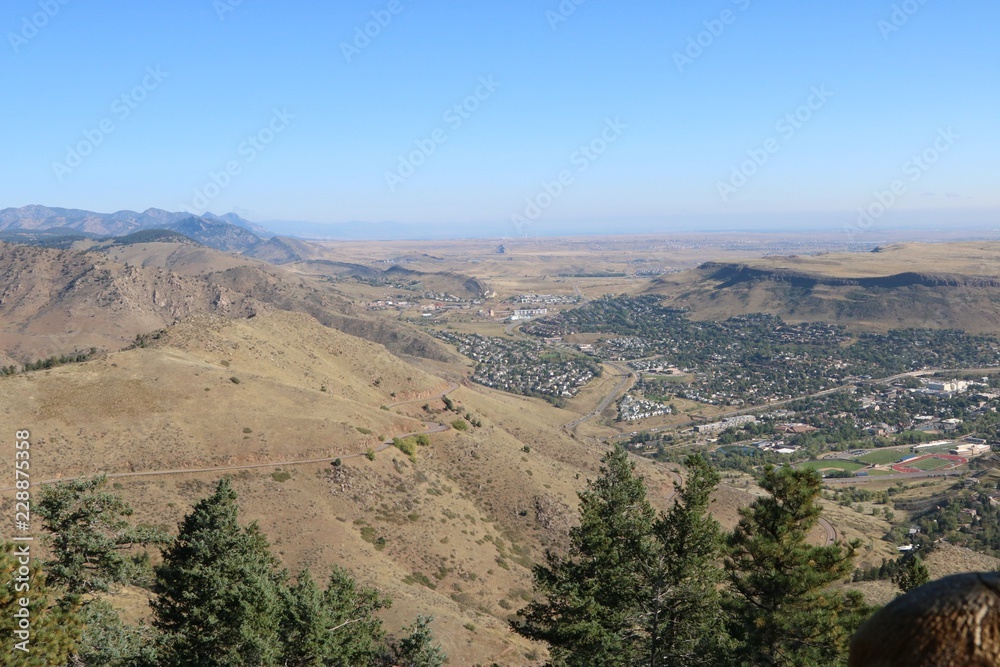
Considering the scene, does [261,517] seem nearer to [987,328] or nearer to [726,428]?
[726,428]

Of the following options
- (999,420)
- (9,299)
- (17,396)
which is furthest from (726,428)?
(9,299)

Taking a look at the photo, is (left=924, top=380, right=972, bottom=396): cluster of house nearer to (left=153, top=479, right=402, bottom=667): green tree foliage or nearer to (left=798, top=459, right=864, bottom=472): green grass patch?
(left=798, top=459, right=864, bottom=472): green grass patch

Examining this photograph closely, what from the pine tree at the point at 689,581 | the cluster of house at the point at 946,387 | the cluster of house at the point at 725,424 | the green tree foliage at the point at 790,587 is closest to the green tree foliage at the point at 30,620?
the pine tree at the point at 689,581

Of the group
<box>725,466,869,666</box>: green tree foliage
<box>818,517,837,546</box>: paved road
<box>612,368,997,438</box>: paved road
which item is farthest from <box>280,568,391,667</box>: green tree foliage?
<box>612,368,997,438</box>: paved road

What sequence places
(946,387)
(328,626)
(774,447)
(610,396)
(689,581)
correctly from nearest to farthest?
(689,581)
(328,626)
(774,447)
(610,396)
(946,387)

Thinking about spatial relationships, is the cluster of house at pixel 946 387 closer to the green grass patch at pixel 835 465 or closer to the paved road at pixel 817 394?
the paved road at pixel 817 394

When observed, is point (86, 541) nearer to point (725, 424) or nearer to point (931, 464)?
point (931, 464)

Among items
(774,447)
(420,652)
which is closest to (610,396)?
(774,447)
